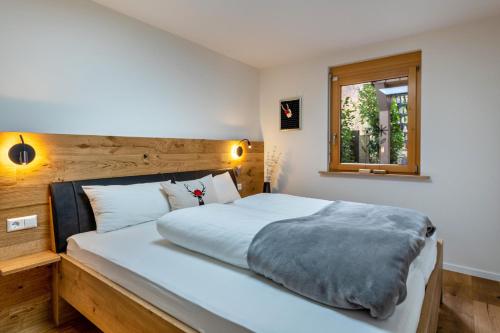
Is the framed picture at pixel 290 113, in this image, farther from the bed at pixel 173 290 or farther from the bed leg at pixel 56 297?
the bed leg at pixel 56 297

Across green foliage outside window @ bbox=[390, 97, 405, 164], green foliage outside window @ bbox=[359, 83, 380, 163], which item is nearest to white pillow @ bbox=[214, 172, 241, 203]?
green foliage outside window @ bbox=[359, 83, 380, 163]

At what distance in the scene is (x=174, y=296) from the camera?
3.88 ft

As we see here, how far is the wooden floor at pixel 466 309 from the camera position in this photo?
1.85 meters

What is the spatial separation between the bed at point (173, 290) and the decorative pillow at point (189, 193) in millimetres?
335

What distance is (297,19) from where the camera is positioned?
8.11 ft

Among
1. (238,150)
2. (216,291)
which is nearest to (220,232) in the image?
(216,291)

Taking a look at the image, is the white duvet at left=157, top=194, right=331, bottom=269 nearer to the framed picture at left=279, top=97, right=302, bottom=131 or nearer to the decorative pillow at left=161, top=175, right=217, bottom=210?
the decorative pillow at left=161, top=175, right=217, bottom=210

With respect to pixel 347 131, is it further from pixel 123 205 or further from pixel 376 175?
pixel 123 205

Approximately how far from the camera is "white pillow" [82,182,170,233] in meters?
1.91

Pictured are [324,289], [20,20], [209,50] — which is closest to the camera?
[324,289]

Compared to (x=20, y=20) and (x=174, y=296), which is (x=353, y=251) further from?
(x=20, y=20)

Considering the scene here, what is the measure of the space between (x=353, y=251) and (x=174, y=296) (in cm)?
74

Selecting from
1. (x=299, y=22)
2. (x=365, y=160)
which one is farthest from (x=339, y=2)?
(x=365, y=160)

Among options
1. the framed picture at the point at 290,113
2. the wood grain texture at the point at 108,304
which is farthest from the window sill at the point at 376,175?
the wood grain texture at the point at 108,304
